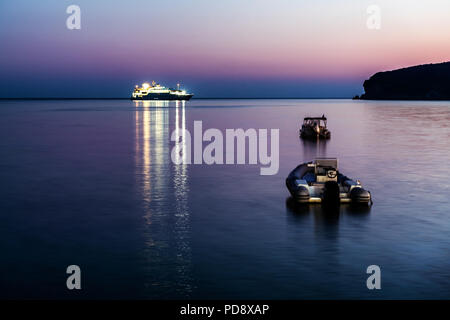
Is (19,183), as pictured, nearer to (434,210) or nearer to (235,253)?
(235,253)

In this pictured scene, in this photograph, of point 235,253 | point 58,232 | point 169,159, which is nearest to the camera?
point 235,253

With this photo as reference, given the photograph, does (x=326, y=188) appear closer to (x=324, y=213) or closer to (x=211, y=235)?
(x=324, y=213)

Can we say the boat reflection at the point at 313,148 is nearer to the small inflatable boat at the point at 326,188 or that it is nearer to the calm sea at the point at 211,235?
the calm sea at the point at 211,235

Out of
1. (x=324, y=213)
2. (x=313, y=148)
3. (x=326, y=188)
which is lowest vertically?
(x=324, y=213)

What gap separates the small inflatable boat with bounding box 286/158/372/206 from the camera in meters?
31.1

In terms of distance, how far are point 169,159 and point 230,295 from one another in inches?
1556

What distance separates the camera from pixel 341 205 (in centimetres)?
3156

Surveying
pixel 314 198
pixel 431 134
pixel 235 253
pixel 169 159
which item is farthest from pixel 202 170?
pixel 431 134

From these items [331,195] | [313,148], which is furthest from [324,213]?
[313,148]

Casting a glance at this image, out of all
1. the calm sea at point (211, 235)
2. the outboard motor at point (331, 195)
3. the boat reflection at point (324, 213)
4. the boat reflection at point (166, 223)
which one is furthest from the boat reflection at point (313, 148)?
the outboard motor at point (331, 195)

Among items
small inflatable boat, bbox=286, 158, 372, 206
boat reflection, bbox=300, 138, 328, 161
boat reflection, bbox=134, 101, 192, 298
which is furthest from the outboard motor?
boat reflection, bbox=300, 138, 328, 161

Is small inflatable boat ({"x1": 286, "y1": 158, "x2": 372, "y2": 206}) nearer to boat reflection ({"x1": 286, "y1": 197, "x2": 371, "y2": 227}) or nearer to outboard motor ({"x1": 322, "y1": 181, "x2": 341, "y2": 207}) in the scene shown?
outboard motor ({"x1": 322, "y1": 181, "x2": 341, "y2": 207})

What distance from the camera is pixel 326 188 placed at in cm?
3106

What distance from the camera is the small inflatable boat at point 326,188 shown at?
31.1 meters
